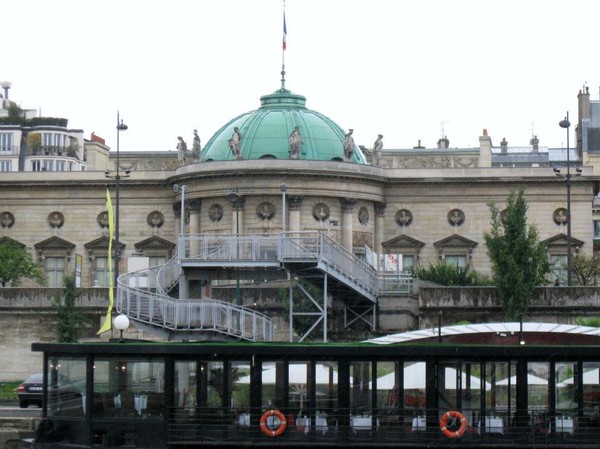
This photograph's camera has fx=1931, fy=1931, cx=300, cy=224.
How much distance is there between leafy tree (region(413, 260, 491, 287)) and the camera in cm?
10112

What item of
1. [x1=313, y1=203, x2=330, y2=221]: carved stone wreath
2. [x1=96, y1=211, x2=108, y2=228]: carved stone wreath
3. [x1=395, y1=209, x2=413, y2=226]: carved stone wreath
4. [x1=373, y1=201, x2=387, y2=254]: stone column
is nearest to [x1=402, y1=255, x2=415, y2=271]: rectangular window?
[x1=373, y1=201, x2=387, y2=254]: stone column

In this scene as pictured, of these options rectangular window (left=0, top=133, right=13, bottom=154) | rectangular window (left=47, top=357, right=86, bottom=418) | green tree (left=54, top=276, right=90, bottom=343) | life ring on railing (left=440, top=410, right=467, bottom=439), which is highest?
rectangular window (left=0, top=133, right=13, bottom=154)

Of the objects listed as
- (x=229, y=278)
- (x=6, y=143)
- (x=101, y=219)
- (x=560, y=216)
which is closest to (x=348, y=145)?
(x=560, y=216)

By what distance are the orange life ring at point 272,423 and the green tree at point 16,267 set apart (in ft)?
206

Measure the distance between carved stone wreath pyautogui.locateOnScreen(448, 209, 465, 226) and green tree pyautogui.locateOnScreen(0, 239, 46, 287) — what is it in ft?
82.5

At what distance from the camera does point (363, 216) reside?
4606 inches

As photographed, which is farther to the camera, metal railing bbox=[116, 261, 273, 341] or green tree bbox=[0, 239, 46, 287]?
green tree bbox=[0, 239, 46, 287]

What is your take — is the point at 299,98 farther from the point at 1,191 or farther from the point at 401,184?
the point at 1,191

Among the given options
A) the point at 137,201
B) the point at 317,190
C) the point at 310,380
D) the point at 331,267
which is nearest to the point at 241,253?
the point at 331,267

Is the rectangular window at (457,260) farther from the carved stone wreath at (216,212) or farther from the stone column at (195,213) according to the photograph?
the stone column at (195,213)

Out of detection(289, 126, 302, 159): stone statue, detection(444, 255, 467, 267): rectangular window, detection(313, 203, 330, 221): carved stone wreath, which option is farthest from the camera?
detection(444, 255, 467, 267): rectangular window

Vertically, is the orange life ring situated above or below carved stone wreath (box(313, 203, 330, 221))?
below

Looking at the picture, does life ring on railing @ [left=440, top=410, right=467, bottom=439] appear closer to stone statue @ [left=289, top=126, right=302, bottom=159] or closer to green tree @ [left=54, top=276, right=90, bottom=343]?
green tree @ [left=54, top=276, right=90, bottom=343]

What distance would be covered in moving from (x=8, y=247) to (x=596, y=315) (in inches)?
1819
